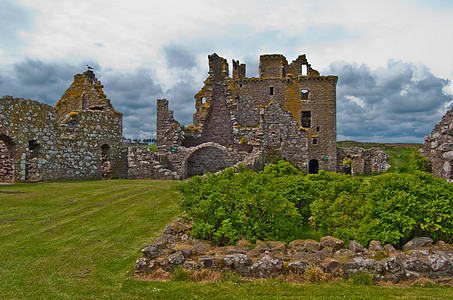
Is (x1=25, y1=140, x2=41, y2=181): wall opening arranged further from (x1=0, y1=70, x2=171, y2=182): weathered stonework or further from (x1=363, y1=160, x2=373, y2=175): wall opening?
(x1=363, y1=160, x2=373, y2=175): wall opening

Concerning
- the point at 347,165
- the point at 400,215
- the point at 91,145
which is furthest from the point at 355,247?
the point at 347,165

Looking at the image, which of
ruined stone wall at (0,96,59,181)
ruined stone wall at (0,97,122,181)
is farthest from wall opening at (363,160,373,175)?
ruined stone wall at (0,96,59,181)

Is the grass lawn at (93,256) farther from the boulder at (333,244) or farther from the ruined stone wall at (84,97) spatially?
the ruined stone wall at (84,97)

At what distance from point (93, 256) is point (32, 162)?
11.7m

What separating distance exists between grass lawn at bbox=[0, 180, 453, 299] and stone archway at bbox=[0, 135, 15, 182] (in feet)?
13.2

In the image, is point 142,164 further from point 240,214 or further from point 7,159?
point 240,214

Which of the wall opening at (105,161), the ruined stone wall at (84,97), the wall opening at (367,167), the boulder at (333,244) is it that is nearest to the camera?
the boulder at (333,244)

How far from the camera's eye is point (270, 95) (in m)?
43.5

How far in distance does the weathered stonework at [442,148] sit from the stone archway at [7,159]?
18843mm

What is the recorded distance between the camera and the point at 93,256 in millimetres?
6414

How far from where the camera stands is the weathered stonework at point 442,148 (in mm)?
13695

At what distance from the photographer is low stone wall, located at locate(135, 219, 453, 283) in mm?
5230

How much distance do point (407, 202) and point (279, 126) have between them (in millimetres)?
19574

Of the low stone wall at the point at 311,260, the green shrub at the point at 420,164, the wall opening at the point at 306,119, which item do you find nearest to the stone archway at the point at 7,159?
the low stone wall at the point at 311,260
